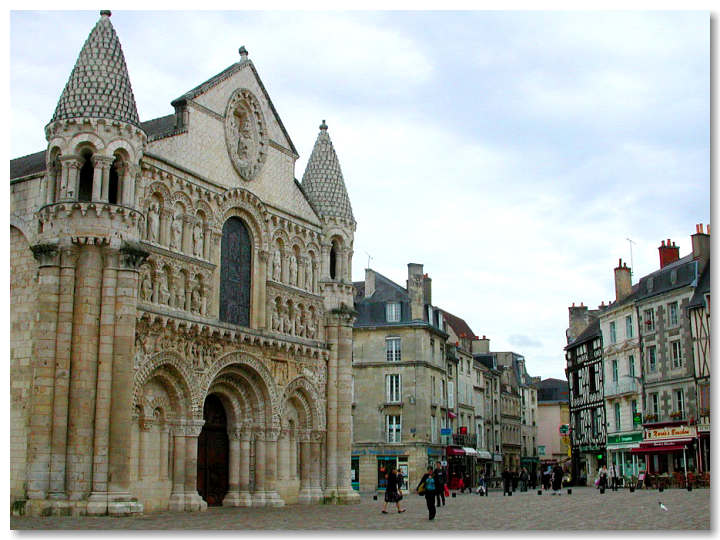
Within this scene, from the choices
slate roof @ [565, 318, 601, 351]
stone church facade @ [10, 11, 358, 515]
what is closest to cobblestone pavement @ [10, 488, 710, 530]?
stone church facade @ [10, 11, 358, 515]

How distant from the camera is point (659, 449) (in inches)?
1575

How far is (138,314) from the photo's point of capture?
21.6 meters

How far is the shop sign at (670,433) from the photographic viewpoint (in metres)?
38.3

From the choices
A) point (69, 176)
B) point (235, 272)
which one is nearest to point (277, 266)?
point (235, 272)

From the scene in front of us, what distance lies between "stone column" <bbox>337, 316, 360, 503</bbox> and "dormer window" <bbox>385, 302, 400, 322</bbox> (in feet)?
65.4

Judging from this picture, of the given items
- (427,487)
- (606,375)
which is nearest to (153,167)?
(427,487)

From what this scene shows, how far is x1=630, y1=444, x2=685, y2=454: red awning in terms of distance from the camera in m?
39.0

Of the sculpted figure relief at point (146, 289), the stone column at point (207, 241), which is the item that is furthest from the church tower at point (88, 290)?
the stone column at point (207, 241)

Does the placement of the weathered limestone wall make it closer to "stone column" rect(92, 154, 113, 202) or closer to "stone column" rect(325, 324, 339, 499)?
"stone column" rect(92, 154, 113, 202)

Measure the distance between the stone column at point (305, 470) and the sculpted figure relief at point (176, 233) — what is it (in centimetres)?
768

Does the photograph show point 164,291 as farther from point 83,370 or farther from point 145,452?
point 145,452

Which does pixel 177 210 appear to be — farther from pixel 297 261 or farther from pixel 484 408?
pixel 484 408

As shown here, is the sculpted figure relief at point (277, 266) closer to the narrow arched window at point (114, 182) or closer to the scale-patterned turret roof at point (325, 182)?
the scale-patterned turret roof at point (325, 182)

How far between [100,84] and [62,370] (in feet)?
22.5
